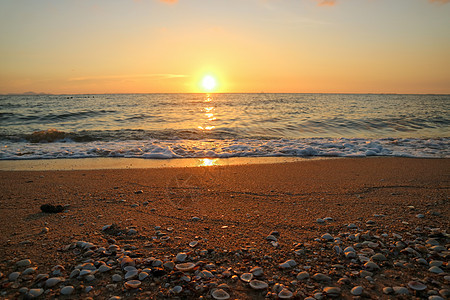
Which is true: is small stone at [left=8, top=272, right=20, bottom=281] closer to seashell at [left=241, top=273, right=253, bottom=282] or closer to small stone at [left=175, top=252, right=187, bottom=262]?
small stone at [left=175, top=252, right=187, bottom=262]

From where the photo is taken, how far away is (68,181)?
5570 mm

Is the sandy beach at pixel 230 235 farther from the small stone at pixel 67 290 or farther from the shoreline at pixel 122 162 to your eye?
the shoreline at pixel 122 162

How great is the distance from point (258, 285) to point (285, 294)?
23 cm

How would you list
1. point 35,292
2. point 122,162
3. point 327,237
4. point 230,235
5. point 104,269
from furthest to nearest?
point 122,162, point 230,235, point 327,237, point 104,269, point 35,292

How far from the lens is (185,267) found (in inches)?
95.2

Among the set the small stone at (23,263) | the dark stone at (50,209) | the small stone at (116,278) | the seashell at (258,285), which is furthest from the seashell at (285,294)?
the dark stone at (50,209)

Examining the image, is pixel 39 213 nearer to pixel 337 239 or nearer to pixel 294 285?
pixel 294 285

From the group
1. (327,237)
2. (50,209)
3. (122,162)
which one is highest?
(327,237)

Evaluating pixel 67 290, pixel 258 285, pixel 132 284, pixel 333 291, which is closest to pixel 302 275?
pixel 333 291

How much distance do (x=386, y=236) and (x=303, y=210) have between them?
45.4 inches

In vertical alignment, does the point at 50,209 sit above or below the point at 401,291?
below

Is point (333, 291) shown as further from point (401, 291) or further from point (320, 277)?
point (401, 291)

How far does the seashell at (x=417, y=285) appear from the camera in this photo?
6.98 feet

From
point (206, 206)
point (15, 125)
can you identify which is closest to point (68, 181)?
point (206, 206)
